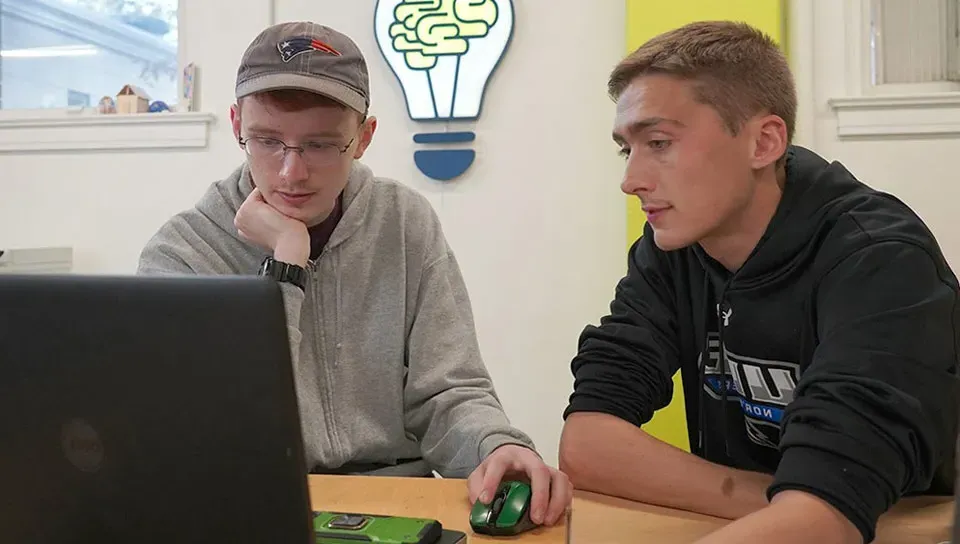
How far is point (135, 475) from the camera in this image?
59cm

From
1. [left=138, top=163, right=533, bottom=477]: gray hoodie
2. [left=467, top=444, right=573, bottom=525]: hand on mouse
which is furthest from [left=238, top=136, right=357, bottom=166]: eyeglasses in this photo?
[left=467, top=444, right=573, bottom=525]: hand on mouse

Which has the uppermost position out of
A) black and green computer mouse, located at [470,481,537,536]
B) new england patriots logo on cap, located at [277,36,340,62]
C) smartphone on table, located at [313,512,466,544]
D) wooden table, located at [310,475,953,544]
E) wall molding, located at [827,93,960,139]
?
wall molding, located at [827,93,960,139]

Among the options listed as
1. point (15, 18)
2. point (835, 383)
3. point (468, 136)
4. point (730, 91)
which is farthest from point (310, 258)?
point (15, 18)

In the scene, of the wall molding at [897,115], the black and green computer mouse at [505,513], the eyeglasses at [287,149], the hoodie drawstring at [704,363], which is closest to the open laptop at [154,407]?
the black and green computer mouse at [505,513]

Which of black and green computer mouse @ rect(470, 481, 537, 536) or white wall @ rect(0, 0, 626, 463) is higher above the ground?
white wall @ rect(0, 0, 626, 463)

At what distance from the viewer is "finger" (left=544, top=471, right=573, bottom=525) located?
3.17ft

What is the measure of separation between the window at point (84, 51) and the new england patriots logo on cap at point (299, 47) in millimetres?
1917

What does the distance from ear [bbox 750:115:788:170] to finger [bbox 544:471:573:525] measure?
611 mm

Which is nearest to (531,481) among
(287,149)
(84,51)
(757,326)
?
(757,326)

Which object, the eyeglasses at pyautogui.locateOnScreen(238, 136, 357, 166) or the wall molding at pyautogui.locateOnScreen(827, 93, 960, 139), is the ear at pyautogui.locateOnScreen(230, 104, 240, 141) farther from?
the wall molding at pyautogui.locateOnScreen(827, 93, 960, 139)

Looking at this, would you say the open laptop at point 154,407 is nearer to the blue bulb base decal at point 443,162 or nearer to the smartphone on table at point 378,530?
the smartphone on table at point 378,530

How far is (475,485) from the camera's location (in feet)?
3.43

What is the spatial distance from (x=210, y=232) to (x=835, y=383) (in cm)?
104

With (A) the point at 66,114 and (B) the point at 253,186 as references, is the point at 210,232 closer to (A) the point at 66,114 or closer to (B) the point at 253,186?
A: (B) the point at 253,186
